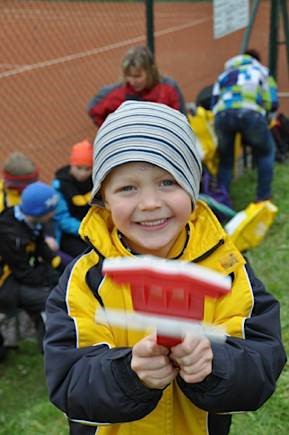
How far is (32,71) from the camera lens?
11.7 meters

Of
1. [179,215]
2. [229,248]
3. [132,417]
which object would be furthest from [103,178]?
[132,417]

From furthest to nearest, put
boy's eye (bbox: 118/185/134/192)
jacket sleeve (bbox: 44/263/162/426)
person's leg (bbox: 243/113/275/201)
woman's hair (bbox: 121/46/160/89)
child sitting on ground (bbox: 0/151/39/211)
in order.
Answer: person's leg (bbox: 243/113/275/201) → woman's hair (bbox: 121/46/160/89) → child sitting on ground (bbox: 0/151/39/211) → boy's eye (bbox: 118/185/134/192) → jacket sleeve (bbox: 44/263/162/426)

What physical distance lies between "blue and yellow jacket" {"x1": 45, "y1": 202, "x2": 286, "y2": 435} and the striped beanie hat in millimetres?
134

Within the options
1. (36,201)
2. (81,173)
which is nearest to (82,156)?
(81,173)

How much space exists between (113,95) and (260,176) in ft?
4.71

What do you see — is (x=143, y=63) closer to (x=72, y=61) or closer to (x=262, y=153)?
(x=262, y=153)

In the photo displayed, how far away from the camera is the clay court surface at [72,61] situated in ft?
27.4

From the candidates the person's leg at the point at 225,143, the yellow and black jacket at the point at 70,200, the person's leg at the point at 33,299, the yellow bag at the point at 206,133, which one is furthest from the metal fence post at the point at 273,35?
the person's leg at the point at 33,299

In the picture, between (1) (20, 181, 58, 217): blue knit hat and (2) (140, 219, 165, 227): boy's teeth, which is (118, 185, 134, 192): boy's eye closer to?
(2) (140, 219, 165, 227): boy's teeth

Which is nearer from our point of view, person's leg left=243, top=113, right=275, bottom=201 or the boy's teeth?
the boy's teeth

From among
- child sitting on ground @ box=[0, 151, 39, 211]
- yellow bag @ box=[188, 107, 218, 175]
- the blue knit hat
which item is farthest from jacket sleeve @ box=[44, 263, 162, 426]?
yellow bag @ box=[188, 107, 218, 175]

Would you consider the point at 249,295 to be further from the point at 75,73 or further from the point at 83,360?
the point at 75,73

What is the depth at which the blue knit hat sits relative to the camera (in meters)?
4.23

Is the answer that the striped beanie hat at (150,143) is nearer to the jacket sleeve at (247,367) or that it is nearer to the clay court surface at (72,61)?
the jacket sleeve at (247,367)
